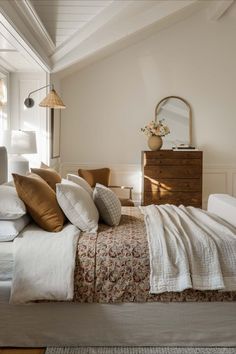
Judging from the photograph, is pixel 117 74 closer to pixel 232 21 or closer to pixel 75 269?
pixel 232 21

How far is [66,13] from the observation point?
3932 millimetres

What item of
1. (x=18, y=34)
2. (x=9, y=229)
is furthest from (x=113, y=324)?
(x=18, y=34)

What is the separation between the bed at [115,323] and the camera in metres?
1.99

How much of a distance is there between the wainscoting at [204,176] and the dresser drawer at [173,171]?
73 cm

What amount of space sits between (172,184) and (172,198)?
0.67ft

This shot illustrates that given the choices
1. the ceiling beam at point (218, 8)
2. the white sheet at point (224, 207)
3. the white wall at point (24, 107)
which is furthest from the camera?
the ceiling beam at point (218, 8)

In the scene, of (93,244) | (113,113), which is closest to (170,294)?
(93,244)

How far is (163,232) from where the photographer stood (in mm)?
2230

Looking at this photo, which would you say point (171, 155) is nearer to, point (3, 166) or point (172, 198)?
point (172, 198)

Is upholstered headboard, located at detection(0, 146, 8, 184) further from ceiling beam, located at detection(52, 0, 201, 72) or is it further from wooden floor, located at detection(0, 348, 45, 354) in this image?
ceiling beam, located at detection(52, 0, 201, 72)

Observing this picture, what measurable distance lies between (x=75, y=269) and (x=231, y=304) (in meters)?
0.91

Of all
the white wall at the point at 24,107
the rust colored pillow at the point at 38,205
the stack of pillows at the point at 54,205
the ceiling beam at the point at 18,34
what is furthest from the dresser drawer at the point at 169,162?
the rust colored pillow at the point at 38,205

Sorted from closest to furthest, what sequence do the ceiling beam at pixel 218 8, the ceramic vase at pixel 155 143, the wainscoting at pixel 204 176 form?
the ceiling beam at pixel 218 8 < the ceramic vase at pixel 155 143 < the wainscoting at pixel 204 176

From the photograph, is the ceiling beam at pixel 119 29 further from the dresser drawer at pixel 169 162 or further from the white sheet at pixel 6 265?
the white sheet at pixel 6 265
